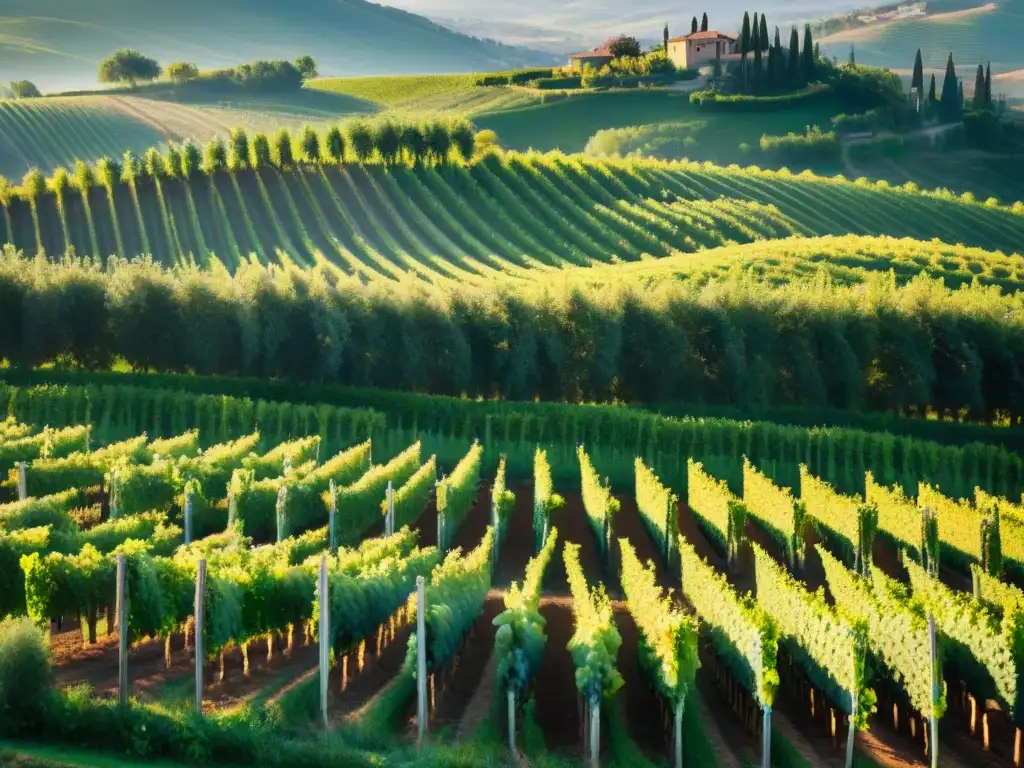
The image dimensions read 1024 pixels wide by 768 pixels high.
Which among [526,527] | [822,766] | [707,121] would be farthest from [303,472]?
[707,121]

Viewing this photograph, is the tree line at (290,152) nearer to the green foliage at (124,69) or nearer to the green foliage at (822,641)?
the green foliage at (822,641)

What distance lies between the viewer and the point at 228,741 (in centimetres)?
1609

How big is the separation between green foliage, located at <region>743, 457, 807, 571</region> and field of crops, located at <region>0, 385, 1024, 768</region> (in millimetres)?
99

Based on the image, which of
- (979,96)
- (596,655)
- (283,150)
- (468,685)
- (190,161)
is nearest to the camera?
(596,655)

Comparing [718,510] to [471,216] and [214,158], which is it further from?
[214,158]

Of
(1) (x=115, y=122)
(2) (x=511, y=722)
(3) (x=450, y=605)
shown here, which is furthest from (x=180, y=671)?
(1) (x=115, y=122)

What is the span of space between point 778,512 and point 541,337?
1687 centimetres

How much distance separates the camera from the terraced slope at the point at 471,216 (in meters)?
68.2

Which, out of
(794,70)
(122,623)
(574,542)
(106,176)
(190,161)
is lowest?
(574,542)

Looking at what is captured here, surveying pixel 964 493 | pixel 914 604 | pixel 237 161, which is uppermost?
pixel 237 161

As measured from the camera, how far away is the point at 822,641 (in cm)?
1903

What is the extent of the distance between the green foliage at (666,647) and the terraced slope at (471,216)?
45071 millimetres

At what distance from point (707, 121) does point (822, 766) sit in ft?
347

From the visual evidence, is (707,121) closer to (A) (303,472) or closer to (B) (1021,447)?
(B) (1021,447)
